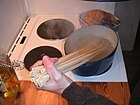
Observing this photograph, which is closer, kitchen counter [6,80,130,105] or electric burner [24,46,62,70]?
kitchen counter [6,80,130,105]

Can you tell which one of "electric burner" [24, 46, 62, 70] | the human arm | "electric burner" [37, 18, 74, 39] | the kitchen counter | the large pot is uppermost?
the human arm

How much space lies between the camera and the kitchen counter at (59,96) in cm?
66

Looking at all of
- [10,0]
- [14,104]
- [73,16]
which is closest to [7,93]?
[14,104]

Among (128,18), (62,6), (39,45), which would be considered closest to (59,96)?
(39,45)

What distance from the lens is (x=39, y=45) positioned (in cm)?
92

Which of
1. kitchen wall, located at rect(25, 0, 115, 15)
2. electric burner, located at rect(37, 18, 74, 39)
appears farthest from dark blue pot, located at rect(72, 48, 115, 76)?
kitchen wall, located at rect(25, 0, 115, 15)

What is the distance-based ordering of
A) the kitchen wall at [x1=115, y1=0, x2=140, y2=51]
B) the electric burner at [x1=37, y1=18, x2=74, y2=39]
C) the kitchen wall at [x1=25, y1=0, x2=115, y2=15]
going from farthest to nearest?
the kitchen wall at [x1=115, y1=0, x2=140, y2=51], the kitchen wall at [x1=25, y1=0, x2=115, y2=15], the electric burner at [x1=37, y1=18, x2=74, y2=39]

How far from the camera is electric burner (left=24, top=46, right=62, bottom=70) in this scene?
0.80 m

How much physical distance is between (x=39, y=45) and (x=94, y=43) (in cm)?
31

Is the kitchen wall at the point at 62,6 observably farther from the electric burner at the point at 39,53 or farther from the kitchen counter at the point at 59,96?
the kitchen counter at the point at 59,96

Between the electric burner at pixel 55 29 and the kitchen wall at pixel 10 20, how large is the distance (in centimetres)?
13

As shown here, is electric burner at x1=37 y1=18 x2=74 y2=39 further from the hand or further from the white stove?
the hand

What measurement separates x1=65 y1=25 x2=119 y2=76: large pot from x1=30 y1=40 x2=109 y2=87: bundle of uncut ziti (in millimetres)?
26

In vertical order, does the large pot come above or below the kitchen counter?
above
